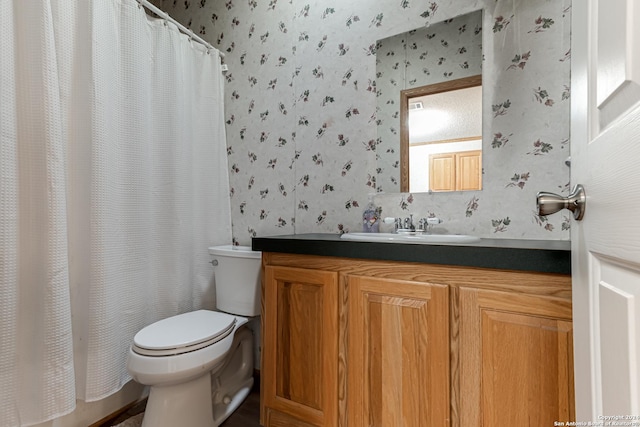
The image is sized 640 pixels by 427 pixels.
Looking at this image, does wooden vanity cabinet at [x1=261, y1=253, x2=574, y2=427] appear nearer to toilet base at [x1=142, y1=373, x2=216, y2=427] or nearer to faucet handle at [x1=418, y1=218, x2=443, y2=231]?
toilet base at [x1=142, y1=373, x2=216, y2=427]

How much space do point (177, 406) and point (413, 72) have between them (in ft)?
5.99

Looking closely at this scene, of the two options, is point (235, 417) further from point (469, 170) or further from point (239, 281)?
point (469, 170)

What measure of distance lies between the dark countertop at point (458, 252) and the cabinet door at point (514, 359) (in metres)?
0.09

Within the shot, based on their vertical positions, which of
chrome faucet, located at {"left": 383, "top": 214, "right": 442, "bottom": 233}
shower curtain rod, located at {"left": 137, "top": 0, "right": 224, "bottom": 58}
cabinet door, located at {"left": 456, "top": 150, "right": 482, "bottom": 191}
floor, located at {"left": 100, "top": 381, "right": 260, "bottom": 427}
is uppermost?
shower curtain rod, located at {"left": 137, "top": 0, "right": 224, "bottom": 58}

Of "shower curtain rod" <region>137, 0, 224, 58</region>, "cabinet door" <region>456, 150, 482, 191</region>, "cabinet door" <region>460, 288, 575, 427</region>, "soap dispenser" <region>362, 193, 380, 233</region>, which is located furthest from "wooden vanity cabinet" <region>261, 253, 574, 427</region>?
"shower curtain rod" <region>137, 0, 224, 58</region>

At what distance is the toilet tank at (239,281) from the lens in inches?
66.4

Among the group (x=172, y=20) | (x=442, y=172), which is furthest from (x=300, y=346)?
(x=172, y=20)

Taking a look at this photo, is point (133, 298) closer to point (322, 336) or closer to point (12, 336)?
point (12, 336)

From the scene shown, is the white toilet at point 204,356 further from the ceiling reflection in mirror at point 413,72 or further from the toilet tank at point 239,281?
the ceiling reflection in mirror at point 413,72

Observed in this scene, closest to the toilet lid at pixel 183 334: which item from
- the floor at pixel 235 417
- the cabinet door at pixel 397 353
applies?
the floor at pixel 235 417

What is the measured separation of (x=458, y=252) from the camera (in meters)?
0.98

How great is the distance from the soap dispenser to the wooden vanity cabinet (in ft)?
1.48

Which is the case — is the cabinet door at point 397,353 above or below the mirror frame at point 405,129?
below

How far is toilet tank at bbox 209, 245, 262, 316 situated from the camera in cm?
169
